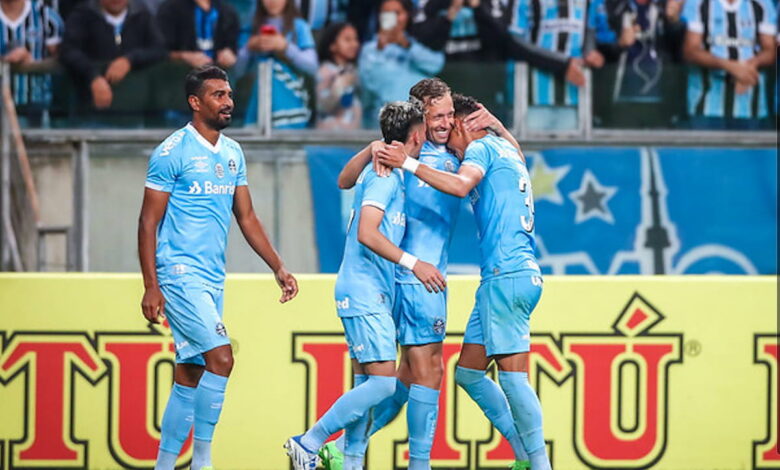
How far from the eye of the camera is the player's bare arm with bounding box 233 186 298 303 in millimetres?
7891

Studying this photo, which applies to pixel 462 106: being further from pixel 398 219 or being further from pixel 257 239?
pixel 257 239

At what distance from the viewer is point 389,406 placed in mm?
7812

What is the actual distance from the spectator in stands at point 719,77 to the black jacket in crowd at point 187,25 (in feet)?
13.0

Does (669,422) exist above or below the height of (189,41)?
below

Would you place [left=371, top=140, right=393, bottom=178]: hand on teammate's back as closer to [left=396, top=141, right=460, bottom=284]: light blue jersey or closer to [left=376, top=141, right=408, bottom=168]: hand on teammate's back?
[left=376, top=141, right=408, bottom=168]: hand on teammate's back

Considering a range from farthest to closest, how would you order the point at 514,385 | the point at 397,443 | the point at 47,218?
the point at 47,218, the point at 397,443, the point at 514,385

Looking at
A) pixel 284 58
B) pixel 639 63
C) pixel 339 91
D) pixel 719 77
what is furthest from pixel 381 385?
pixel 719 77

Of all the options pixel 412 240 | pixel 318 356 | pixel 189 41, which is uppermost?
pixel 189 41

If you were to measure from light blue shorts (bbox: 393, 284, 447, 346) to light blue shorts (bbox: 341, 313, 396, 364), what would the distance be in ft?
0.65

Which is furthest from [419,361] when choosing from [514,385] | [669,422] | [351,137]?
[351,137]

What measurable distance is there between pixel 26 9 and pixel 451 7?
3.62m

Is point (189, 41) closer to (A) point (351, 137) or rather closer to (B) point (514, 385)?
(A) point (351, 137)

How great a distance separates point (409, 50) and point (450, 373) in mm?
3978

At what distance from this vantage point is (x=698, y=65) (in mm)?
12273
